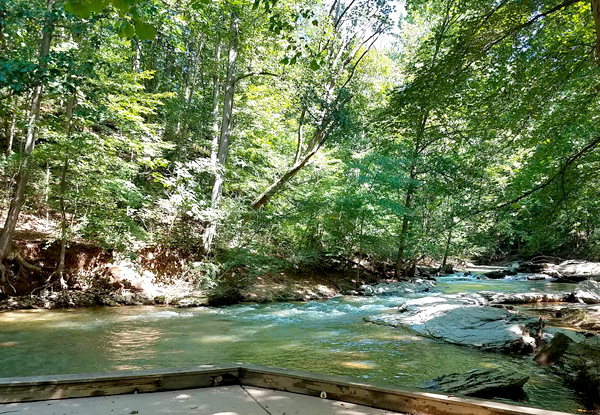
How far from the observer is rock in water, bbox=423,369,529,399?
376cm

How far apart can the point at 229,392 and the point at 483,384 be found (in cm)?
285

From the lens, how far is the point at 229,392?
9.21 feet

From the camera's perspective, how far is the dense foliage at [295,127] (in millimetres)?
5457

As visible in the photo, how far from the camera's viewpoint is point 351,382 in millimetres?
2775

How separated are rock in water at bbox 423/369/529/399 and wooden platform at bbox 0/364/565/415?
1456 millimetres

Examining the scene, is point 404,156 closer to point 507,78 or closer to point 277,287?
point 277,287

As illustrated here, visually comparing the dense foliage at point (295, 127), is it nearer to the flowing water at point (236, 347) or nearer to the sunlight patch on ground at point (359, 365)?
the flowing water at point (236, 347)

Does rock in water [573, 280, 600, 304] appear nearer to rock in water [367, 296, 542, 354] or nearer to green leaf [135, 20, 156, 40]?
rock in water [367, 296, 542, 354]

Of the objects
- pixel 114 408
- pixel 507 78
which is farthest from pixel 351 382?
pixel 507 78

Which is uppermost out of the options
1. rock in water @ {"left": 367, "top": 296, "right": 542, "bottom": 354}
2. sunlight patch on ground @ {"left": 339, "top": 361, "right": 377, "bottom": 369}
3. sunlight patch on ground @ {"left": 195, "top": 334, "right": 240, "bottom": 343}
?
rock in water @ {"left": 367, "top": 296, "right": 542, "bottom": 354}

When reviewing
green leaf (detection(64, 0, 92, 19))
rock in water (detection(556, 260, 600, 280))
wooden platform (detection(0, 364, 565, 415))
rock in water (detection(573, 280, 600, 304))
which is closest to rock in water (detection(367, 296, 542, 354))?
wooden platform (detection(0, 364, 565, 415))

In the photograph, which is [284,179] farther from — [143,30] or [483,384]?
[143,30]

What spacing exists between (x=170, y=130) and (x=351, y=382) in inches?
617

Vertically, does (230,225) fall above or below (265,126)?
below
